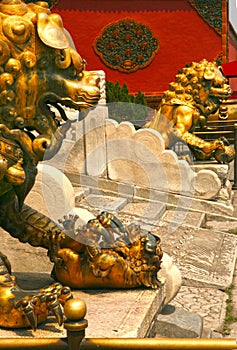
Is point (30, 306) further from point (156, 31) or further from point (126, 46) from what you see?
point (126, 46)

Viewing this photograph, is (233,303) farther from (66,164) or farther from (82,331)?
(82,331)

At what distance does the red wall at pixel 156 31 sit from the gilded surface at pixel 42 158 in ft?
45.9

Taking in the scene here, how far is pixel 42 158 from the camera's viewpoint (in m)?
2.88

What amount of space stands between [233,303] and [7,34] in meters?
3.21

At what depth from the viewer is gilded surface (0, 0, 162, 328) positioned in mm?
2662

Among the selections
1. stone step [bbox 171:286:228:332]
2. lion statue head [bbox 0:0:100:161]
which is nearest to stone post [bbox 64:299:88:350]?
lion statue head [bbox 0:0:100:161]

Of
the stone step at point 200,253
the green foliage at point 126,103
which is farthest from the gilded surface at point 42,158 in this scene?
the green foliage at point 126,103

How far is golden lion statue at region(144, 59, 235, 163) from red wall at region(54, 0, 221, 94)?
8352mm

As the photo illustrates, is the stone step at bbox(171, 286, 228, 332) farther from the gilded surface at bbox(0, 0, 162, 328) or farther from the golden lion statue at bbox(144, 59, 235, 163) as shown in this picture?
the golden lion statue at bbox(144, 59, 235, 163)

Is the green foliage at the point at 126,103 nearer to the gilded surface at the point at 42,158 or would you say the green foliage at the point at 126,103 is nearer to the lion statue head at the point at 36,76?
the gilded surface at the point at 42,158

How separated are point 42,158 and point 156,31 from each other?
1455 centimetres

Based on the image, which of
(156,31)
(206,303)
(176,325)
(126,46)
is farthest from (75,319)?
(126,46)

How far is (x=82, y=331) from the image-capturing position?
6.38ft

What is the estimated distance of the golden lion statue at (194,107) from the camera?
8.42m
